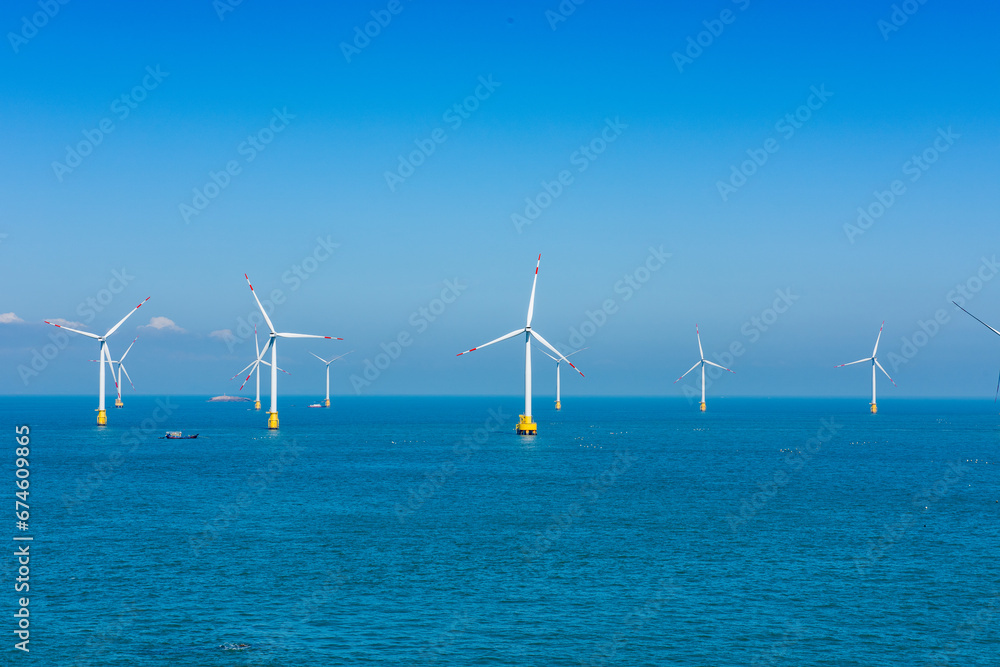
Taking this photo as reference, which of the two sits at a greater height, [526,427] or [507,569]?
[526,427]

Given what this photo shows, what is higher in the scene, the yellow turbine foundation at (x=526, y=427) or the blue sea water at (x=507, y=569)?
the yellow turbine foundation at (x=526, y=427)

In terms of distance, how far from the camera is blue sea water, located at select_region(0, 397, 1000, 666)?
4519 cm

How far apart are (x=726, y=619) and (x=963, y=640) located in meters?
12.0

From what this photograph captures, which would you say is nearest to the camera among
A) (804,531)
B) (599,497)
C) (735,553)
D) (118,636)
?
(118,636)

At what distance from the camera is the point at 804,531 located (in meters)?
75.9

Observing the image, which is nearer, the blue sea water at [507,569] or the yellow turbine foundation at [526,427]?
the blue sea water at [507,569]

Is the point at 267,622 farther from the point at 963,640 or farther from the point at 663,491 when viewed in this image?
the point at 663,491

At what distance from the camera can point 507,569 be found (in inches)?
2413

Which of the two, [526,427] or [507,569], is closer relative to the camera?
[507,569]

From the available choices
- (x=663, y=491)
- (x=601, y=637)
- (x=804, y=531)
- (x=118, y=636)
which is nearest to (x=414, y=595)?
(x=601, y=637)

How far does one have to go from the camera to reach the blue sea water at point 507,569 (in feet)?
148

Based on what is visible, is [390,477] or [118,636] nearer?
[118,636]

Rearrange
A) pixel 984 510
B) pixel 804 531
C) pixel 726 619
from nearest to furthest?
pixel 726 619
pixel 804 531
pixel 984 510

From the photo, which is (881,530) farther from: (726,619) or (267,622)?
(267,622)
